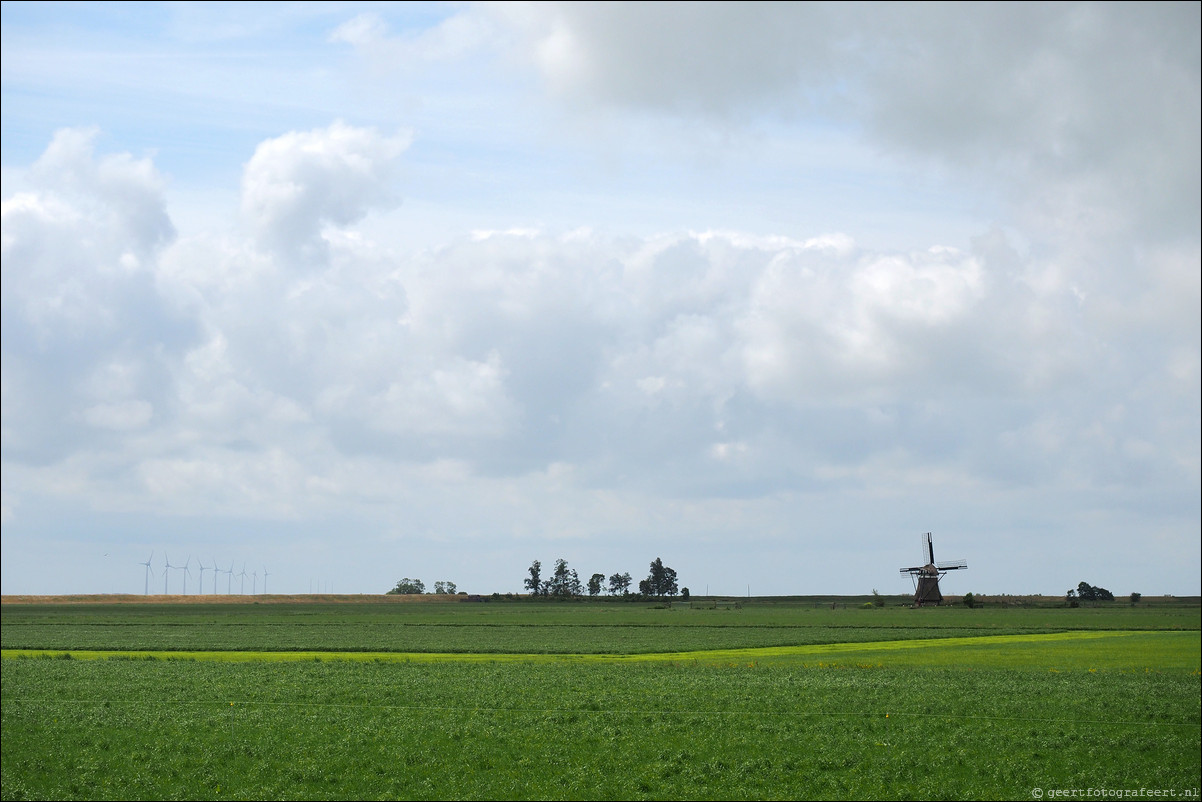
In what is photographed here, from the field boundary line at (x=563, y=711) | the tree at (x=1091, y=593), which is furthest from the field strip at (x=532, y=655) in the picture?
the tree at (x=1091, y=593)

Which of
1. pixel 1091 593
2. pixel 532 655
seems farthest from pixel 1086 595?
pixel 532 655

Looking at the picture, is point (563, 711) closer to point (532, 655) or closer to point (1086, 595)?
point (532, 655)

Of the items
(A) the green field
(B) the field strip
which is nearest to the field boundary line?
(A) the green field

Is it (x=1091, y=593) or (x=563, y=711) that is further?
(x=1091, y=593)

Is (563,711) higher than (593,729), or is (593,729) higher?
(563,711)

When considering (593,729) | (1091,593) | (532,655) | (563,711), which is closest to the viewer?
(593,729)

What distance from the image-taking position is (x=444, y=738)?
36625 mm

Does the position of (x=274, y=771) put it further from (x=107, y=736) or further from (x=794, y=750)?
(x=794, y=750)

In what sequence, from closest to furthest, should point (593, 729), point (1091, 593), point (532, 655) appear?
1. point (593, 729)
2. point (532, 655)
3. point (1091, 593)

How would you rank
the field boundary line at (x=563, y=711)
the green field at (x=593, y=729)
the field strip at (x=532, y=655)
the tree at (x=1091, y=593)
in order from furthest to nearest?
the tree at (x=1091, y=593), the field strip at (x=532, y=655), the field boundary line at (x=563, y=711), the green field at (x=593, y=729)

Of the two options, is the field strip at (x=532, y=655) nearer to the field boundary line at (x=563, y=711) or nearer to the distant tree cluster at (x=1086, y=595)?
the field boundary line at (x=563, y=711)

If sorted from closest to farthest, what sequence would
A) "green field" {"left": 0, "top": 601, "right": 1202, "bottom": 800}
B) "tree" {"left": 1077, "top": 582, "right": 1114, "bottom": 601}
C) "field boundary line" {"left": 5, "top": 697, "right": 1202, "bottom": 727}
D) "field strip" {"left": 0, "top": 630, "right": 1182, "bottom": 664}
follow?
"green field" {"left": 0, "top": 601, "right": 1202, "bottom": 800}, "field boundary line" {"left": 5, "top": 697, "right": 1202, "bottom": 727}, "field strip" {"left": 0, "top": 630, "right": 1182, "bottom": 664}, "tree" {"left": 1077, "top": 582, "right": 1114, "bottom": 601}

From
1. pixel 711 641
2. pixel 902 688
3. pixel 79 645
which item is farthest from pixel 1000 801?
pixel 79 645

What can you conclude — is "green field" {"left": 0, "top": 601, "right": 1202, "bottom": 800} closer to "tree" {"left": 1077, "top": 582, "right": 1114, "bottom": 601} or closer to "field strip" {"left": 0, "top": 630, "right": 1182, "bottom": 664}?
"field strip" {"left": 0, "top": 630, "right": 1182, "bottom": 664}
